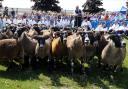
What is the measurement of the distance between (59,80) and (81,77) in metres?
1.11

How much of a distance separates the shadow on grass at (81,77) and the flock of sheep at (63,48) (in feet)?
1.41

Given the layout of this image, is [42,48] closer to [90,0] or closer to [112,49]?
[112,49]

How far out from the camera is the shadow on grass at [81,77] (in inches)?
638

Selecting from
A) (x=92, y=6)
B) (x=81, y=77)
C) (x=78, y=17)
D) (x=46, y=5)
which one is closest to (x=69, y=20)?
(x=78, y=17)

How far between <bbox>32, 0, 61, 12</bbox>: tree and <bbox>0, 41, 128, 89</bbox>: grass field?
35.9 m

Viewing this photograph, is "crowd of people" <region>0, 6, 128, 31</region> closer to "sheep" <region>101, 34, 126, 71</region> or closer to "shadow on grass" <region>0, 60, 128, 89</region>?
"shadow on grass" <region>0, 60, 128, 89</region>

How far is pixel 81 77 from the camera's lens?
664 inches

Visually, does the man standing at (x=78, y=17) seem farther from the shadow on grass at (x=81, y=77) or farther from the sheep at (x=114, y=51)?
the sheep at (x=114, y=51)

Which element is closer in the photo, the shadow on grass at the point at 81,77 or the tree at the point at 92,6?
the shadow on grass at the point at 81,77

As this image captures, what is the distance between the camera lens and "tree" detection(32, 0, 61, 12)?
53.2m

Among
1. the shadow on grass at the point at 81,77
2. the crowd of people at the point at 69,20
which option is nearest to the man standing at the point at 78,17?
the crowd of people at the point at 69,20

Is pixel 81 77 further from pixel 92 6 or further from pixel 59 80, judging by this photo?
pixel 92 6

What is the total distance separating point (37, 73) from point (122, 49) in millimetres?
3957

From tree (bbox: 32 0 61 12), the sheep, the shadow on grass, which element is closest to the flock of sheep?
the sheep
